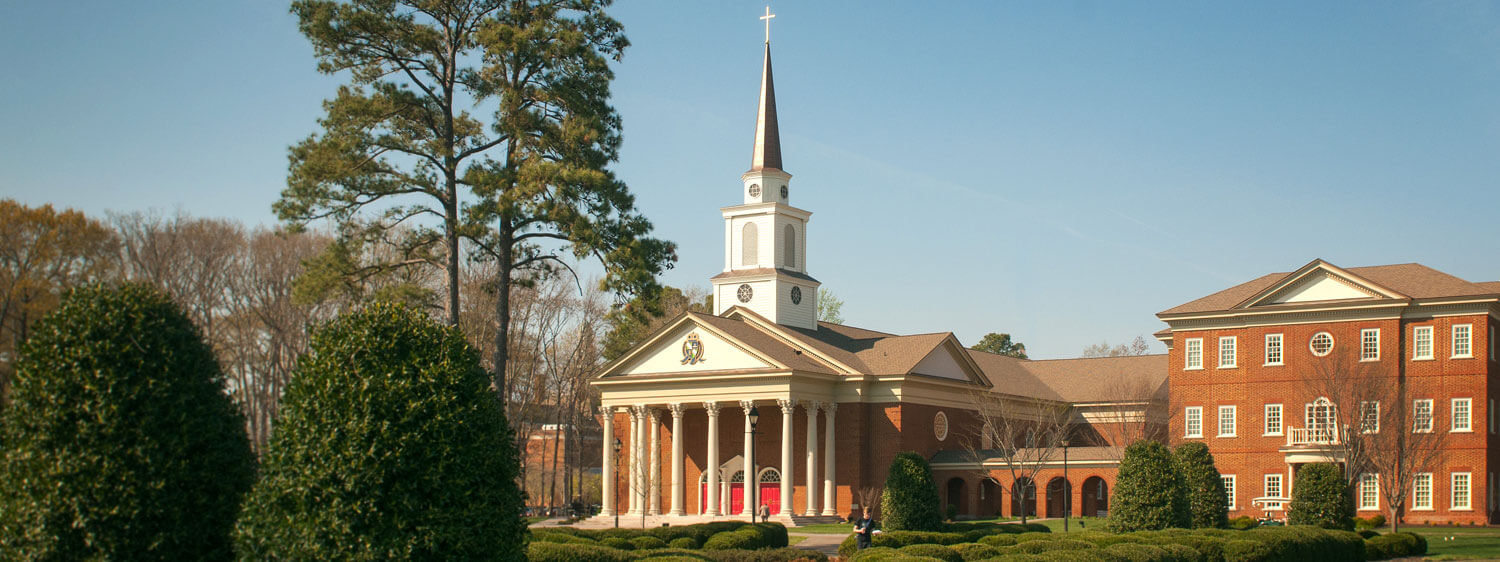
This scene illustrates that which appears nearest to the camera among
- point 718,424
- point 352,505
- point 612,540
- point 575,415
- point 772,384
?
point 352,505

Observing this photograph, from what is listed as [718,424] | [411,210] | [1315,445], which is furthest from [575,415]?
[411,210]

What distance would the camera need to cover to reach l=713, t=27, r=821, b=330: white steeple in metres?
56.7

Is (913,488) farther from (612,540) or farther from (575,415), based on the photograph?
(575,415)

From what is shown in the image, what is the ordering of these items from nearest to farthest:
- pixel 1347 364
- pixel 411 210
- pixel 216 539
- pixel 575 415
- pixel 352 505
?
pixel 352 505 → pixel 216 539 → pixel 411 210 → pixel 1347 364 → pixel 575 415

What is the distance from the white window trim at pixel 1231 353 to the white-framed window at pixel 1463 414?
7746mm

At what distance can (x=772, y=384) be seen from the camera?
51438 mm

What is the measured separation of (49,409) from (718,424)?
42.5m

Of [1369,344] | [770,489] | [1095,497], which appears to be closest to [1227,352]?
[1369,344]

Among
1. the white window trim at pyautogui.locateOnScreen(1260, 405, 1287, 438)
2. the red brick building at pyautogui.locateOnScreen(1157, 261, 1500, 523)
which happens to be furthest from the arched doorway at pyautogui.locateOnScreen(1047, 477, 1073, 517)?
the white window trim at pyautogui.locateOnScreen(1260, 405, 1287, 438)

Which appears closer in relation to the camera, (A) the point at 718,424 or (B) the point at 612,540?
(B) the point at 612,540

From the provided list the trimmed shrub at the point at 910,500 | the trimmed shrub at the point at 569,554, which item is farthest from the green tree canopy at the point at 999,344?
the trimmed shrub at the point at 569,554

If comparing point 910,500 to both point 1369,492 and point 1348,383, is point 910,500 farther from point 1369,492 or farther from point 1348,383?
point 1369,492

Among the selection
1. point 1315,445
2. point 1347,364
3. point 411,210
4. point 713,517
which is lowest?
point 713,517

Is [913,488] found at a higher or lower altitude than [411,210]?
lower
